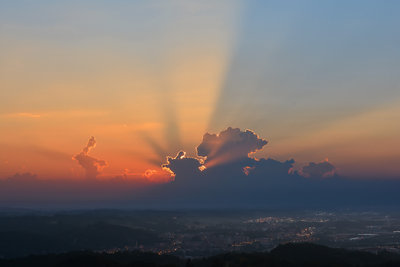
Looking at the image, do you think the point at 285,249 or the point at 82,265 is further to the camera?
the point at 285,249

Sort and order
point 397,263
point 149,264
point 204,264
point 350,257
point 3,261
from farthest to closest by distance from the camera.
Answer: point 3,261, point 350,257, point 204,264, point 397,263, point 149,264

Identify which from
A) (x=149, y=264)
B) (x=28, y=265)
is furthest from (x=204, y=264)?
(x=28, y=265)

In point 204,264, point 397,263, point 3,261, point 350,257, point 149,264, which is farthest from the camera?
point 3,261

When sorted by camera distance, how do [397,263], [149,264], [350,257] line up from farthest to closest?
[350,257] < [397,263] < [149,264]

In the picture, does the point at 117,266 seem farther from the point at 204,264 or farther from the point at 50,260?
the point at 50,260

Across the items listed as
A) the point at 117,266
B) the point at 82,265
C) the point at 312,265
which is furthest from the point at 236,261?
the point at 82,265

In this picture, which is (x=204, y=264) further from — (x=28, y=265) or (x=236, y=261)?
(x=28, y=265)
